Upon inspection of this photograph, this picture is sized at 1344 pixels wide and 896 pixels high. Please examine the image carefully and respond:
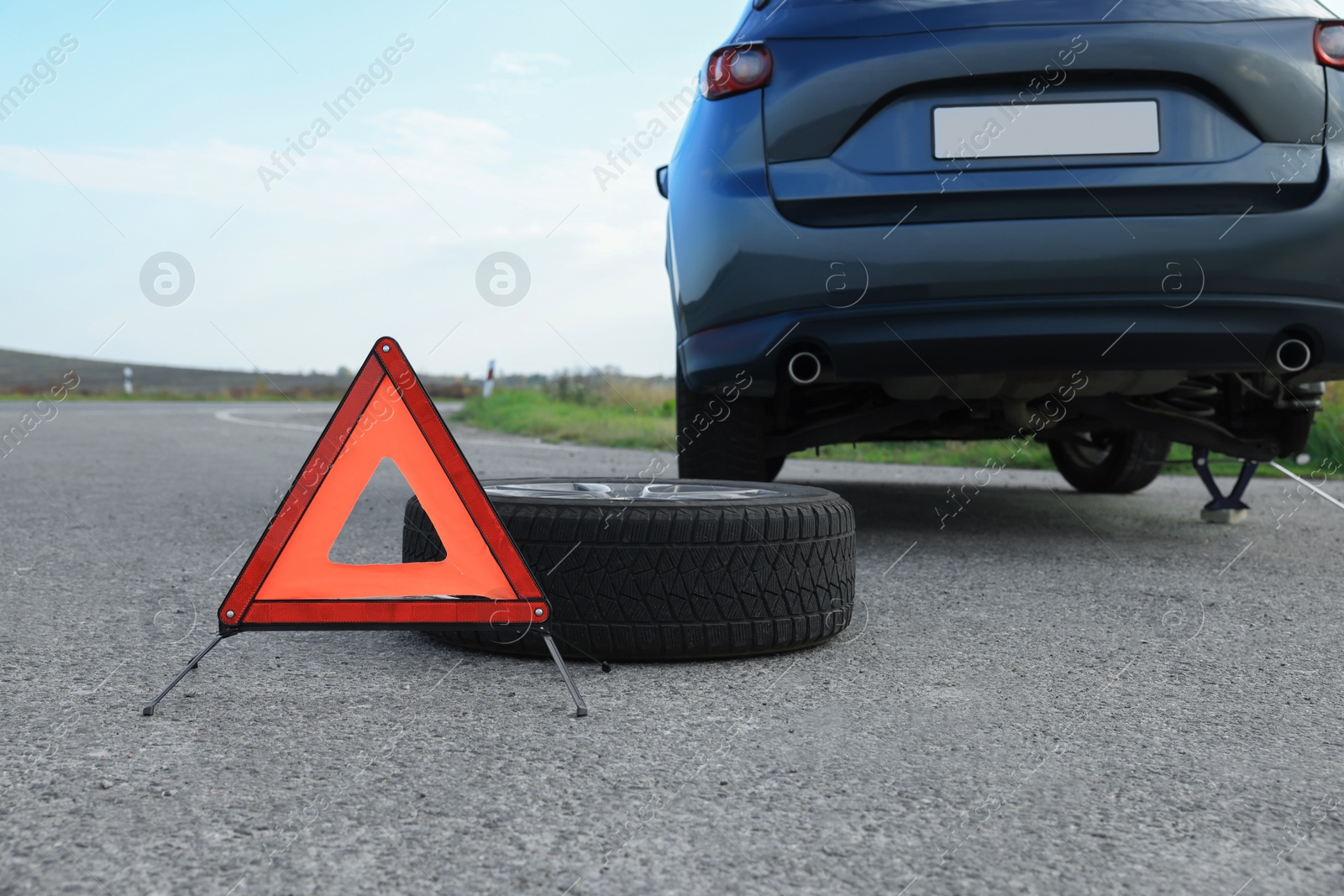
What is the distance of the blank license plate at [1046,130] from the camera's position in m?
2.95

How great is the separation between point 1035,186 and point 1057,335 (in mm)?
385

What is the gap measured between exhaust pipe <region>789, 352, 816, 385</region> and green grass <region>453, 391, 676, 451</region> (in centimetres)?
683

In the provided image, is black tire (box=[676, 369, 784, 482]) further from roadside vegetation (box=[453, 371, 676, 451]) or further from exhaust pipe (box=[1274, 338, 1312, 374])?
roadside vegetation (box=[453, 371, 676, 451])

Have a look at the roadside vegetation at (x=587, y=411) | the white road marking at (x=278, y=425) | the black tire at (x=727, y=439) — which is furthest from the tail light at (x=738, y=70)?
the white road marking at (x=278, y=425)

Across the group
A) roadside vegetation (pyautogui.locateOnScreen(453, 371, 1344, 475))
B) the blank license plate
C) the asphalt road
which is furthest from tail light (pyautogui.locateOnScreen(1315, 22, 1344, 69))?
roadside vegetation (pyautogui.locateOnScreen(453, 371, 1344, 475))

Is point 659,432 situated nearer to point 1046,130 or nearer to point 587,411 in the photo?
point 587,411

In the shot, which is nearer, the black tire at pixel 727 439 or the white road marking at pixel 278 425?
the black tire at pixel 727 439

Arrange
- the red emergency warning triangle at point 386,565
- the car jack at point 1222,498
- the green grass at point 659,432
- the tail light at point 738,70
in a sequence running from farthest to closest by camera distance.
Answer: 1. the green grass at point 659,432
2. the car jack at point 1222,498
3. the tail light at point 738,70
4. the red emergency warning triangle at point 386,565

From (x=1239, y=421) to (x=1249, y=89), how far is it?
134 centimetres

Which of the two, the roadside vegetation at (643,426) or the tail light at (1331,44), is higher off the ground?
the tail light at (1331,44)

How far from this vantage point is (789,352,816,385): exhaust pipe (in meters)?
3.17

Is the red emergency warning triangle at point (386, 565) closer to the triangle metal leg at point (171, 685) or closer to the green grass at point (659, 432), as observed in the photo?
the triangle metal leg at point (171, 685)

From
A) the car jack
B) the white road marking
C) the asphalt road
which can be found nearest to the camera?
the asphalt road

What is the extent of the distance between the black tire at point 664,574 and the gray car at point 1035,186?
972mm
